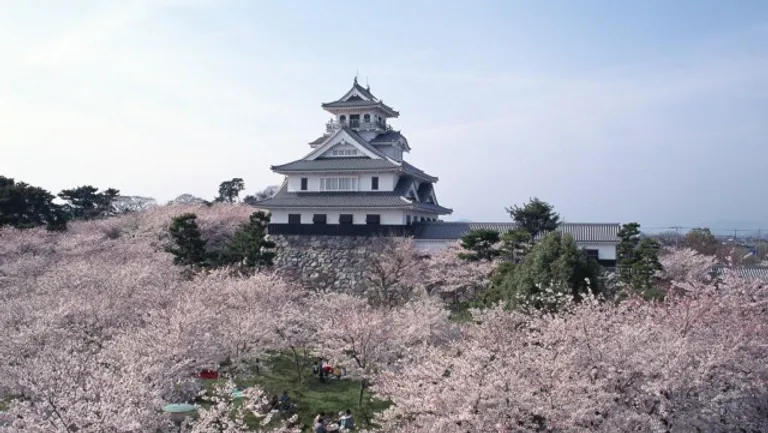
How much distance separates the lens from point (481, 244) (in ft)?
90.0

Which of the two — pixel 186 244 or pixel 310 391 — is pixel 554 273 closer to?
pixel 310 391

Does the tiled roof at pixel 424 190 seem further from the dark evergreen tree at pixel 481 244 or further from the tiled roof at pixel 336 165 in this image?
the dark evergreen tree at pixel 481 244

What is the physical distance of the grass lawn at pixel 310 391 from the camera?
15770 millimetres

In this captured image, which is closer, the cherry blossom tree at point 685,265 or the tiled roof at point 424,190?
the cherry blossom tree at point 685,265

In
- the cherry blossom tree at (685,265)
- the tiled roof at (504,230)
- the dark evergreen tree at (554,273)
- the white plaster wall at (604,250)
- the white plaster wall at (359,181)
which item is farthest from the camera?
the white plaster wall at (359,181)

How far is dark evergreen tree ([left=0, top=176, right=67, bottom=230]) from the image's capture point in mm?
34969

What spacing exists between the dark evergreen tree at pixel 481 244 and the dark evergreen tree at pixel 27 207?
2439 cm

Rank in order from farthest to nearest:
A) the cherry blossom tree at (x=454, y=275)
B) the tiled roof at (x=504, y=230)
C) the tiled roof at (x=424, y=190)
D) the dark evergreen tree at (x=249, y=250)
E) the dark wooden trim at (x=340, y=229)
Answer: the tiled roof at (x=424, y=190)
the dark wooden trim at (x=340, y=229)
the tiled roof at (x=504, y=230)
the dark evergreen tree at (x=249, y=250)
the cherry blossom tree at (x=454, y=275)

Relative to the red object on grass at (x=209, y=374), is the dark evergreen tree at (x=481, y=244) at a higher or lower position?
higher

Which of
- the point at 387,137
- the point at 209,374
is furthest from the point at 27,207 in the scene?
the point at 209,374

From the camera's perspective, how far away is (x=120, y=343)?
14.0m

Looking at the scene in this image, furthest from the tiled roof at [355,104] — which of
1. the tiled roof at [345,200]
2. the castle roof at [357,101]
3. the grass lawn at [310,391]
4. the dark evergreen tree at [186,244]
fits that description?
the grass lawn at [310,391]

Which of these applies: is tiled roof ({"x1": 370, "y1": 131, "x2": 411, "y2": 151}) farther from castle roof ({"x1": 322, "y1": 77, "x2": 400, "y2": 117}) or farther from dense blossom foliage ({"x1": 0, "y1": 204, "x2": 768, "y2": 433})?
dense blossom foliage ({"x1": 0, "y1": 204, "x2": 768, "y2": 433})

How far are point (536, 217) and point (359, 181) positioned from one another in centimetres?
1003
